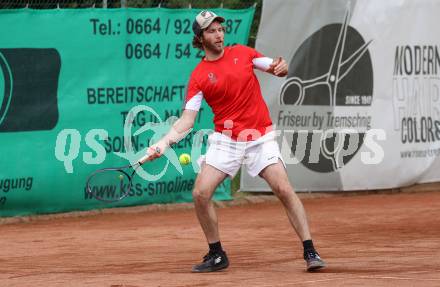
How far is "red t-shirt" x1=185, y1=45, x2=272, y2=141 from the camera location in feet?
26.9

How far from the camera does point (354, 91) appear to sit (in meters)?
14.7

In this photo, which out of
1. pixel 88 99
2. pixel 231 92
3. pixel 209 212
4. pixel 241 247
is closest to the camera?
pixel 231 92

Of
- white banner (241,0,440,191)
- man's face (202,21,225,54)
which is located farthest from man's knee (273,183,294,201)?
white banner (241,0,440,191)

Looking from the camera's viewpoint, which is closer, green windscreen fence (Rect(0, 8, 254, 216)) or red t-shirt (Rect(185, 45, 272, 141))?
red t-shirt (Rect(185, 45, 272, 141))

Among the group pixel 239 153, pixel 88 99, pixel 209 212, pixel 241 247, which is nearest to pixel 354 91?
pixel 88 99

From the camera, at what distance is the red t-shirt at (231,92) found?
820cm

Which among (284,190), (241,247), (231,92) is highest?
(231,92)

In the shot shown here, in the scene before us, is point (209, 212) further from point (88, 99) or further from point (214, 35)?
point (88, 99)

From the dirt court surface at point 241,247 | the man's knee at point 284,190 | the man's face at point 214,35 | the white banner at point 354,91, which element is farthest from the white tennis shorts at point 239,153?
the white banner at point 354,91

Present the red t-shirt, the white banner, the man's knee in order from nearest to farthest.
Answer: the man's knee → the red t-shirt → the white banner

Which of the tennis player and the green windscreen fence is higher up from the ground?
the tennis player

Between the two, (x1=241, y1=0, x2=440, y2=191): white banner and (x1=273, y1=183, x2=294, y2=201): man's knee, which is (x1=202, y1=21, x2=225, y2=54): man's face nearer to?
(x1=273, y1=183, x2=294, y2=201): man's knee

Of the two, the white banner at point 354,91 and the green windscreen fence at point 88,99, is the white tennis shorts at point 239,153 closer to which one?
the green windscreen fence at point 88,99

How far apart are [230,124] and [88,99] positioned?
460cm
